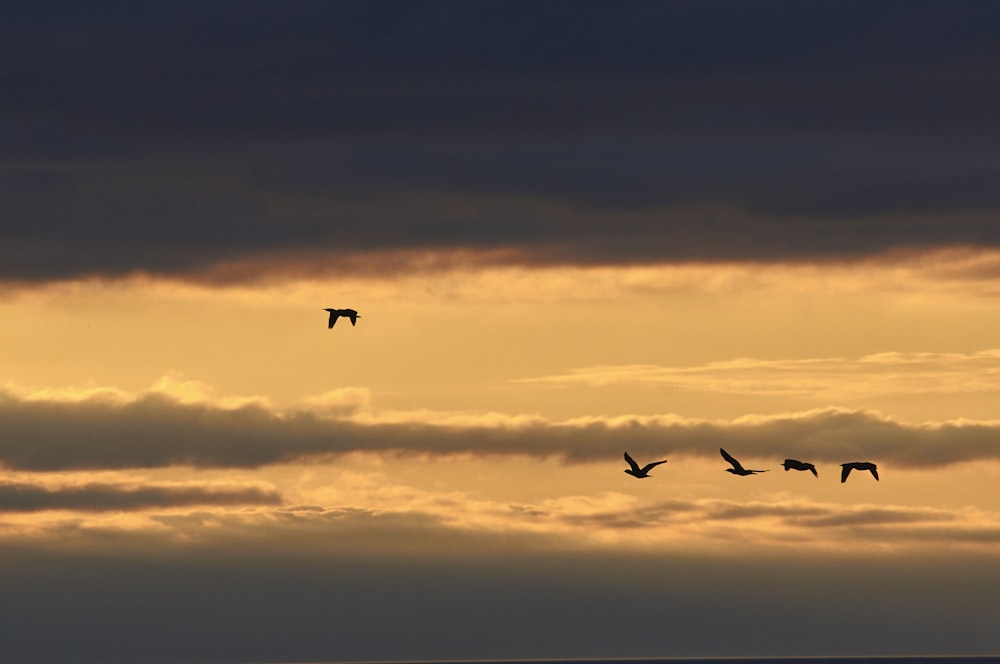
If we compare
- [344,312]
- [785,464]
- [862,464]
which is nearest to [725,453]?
[785,464]

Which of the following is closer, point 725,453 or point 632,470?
point 725,453

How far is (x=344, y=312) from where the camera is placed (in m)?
111

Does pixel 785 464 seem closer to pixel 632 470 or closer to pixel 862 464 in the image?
pixel 862 464

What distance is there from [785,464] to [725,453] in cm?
478

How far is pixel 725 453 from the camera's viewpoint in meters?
104

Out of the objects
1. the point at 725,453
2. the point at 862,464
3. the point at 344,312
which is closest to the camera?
the point at 862,464

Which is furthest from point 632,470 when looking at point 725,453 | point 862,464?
point 862,464

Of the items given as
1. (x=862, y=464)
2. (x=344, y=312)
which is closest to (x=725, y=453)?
(x=862, y=464)

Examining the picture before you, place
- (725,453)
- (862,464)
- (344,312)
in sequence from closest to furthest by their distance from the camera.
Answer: (862,464) < (725,453) < (344,312)

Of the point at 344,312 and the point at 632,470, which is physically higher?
the point at 344,312

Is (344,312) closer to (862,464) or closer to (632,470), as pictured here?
(632,470)

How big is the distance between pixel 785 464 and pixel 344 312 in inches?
1530

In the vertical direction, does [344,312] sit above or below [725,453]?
above

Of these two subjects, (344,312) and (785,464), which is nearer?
(785,464)
